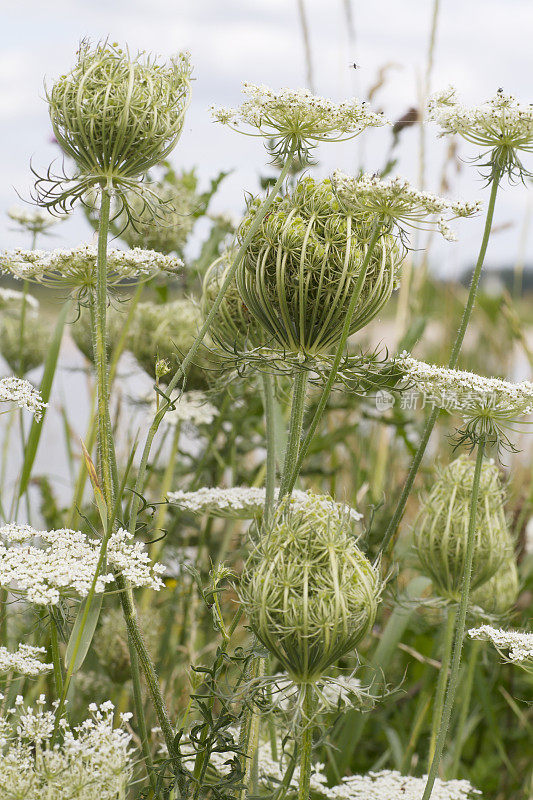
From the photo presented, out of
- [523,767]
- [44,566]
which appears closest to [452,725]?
[523,767]

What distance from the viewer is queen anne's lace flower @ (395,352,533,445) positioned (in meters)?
1.77

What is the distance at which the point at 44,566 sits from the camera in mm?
1695

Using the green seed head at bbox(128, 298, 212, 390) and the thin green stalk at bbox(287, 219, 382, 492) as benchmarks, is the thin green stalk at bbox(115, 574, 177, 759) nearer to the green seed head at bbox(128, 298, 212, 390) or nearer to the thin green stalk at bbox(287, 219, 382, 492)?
the thin green stalk at bbox(287, 219, 382, 492)

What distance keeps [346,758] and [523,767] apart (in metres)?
1.15

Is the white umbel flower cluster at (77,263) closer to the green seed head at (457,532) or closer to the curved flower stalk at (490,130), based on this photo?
the curved flower stalk at (490,130)

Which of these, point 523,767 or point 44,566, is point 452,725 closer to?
point 523,767

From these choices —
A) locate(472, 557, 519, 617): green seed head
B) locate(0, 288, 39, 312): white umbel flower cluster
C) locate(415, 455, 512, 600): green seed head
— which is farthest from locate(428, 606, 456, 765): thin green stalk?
locate(0, 288, 39, 312): white umbel flower cluster

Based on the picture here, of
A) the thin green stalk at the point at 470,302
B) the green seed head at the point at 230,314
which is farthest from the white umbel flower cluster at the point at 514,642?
the green seed head at the point at 230,314

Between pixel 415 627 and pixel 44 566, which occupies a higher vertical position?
pixel 44 566

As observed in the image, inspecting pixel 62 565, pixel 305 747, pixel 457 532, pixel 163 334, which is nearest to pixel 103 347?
pixel 62 565

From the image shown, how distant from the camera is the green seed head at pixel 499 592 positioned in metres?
2.93

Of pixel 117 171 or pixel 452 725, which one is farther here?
pixel 452 725

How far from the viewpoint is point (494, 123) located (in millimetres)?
1867

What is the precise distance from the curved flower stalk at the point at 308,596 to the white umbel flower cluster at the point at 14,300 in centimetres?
185
